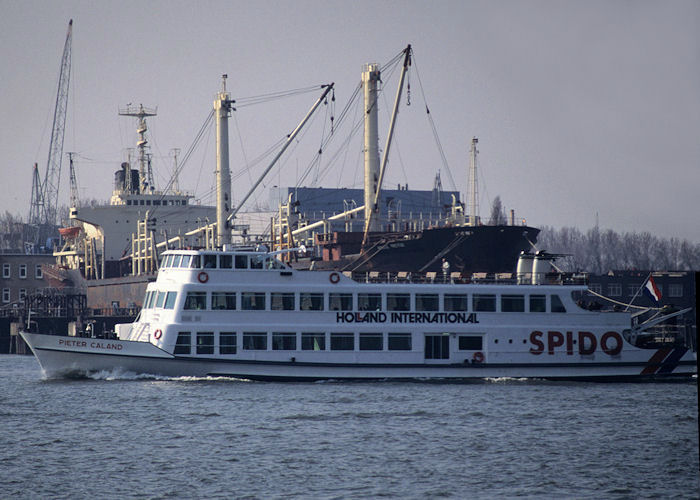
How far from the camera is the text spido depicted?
48750 millimetres

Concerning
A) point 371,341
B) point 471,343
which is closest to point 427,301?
point 471,343

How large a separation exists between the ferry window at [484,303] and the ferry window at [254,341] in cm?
986

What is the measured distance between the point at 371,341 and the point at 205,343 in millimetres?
7543

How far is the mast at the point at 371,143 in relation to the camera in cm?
8506

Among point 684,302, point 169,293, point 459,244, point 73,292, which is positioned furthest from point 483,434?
point 73,292

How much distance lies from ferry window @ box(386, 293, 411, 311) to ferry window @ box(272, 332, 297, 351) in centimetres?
459

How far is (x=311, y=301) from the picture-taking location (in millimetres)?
47781

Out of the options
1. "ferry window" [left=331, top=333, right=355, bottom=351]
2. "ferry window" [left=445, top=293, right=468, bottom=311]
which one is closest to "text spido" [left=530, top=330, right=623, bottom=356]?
"ferry window" [left=445, top=293, right=468, bottom=311]

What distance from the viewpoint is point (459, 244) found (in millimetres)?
75938

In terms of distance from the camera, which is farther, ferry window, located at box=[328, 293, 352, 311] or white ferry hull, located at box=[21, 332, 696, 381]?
ferry window, located at box=[328, 293, 352, 311]

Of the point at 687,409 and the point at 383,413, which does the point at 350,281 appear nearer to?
the point at 383,413

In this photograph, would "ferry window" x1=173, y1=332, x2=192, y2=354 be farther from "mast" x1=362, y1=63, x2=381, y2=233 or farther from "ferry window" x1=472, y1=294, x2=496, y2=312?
"mast" x1=362, y1=63, x2=381, y2=233

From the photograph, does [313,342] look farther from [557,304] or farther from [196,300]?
[557,304]

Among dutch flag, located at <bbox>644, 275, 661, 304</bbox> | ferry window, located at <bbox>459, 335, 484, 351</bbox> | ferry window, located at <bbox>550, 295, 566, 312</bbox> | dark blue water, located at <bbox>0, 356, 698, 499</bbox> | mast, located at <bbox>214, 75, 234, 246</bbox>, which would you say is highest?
mast, located at <bbox>214, 75, 234, 246</bbox>
